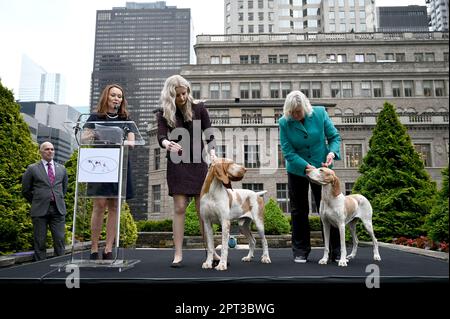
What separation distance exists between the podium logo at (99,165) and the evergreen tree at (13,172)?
327cm

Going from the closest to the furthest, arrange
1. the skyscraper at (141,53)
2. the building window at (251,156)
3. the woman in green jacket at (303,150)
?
the woman in green jacket at (303,150), the skyscraper at (141,53), the building window at (251,156)

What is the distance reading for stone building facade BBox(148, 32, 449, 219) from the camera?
91.6 feet

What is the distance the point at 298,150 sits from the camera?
3996mm

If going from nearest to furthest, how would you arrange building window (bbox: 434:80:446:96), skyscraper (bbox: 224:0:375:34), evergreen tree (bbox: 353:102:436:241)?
evergreen tree (bbox: 353:102:436:241) < building window (bbox: 434:80:446:96) < skyscraper (bbox: 224:0:375:34)

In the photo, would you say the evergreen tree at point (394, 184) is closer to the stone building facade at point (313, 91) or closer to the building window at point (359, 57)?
the stone building facade at point (313, 91)

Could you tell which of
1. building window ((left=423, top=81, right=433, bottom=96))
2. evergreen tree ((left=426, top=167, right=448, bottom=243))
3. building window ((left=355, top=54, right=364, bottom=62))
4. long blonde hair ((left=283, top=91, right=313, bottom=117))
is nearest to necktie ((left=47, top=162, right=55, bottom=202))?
long blonde hair ((left=283, top=91, right=313, bottom=117))

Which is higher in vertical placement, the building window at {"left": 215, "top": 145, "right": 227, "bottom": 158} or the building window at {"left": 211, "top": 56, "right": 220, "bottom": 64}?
the building window at {"left": 211, "top": 56, "right": 220, "bottom": 64}

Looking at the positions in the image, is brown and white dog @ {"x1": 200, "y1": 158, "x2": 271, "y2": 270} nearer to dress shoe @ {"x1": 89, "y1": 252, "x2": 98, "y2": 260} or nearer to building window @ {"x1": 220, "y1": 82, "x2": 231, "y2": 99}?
dress shoe @ {"x1": 89, "y1": 252, "x2": 98, "y2": 260}

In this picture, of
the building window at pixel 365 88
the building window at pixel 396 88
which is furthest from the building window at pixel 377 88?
the building window at pixel 396 88

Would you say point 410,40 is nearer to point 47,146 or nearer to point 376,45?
point 376,45

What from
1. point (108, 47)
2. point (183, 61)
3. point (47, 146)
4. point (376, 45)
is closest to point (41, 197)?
point (47, 146)

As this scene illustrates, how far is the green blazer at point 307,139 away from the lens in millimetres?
3918

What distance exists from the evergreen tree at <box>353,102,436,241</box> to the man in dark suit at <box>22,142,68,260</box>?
25.6 feet
